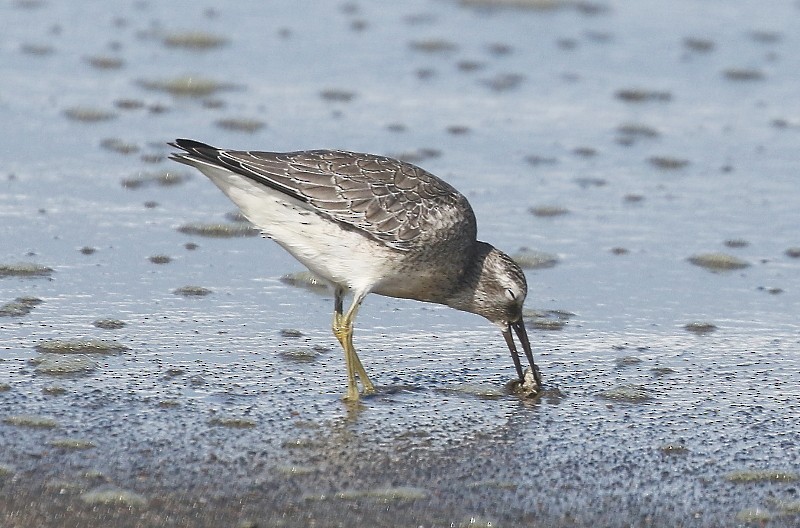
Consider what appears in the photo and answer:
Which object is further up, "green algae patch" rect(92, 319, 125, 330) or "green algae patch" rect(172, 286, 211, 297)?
"green algae patch" rect(172, 286, 211, 297)

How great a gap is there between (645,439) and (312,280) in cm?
270

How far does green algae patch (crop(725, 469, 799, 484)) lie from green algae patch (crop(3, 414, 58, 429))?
2.87 metres

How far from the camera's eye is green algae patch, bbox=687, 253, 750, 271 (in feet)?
29.4

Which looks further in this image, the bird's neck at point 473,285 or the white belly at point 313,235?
the bird's neck at point 473,285

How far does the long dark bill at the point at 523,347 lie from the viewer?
7.01 metres

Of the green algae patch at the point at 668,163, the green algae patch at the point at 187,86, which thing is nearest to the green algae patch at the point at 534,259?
the green algae patch at the point at 668,163

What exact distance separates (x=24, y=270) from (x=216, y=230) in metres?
1.43

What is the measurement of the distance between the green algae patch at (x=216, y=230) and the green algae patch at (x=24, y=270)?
1.13m

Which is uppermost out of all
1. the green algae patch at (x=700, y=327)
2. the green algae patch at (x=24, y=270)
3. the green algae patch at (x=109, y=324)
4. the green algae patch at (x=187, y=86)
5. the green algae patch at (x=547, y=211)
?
the green algae patch at (x=187, y=86)

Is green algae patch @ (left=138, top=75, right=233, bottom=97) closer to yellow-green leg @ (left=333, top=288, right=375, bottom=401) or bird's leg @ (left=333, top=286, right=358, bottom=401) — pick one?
bird's leg @ (left=333, top=286, right=358, bottom=401)

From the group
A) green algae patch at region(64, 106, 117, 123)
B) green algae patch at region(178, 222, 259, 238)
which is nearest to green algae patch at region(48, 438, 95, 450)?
green algae patch at region(178, 222, 259, 238)

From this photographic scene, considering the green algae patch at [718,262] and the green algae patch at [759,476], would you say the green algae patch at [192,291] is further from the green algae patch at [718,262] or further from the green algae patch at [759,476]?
the green algae patch at [759,476]

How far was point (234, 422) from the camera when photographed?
636cm

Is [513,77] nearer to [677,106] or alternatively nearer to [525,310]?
[677,106]
